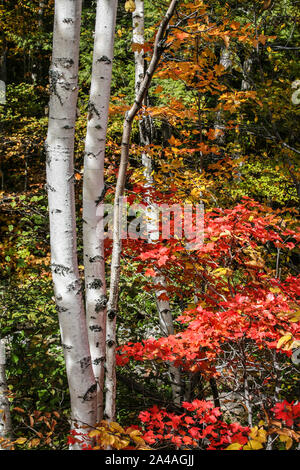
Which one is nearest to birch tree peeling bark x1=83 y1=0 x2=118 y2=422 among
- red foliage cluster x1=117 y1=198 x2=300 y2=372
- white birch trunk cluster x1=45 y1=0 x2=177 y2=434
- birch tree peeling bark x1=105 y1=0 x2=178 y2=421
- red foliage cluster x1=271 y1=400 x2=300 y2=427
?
white birch trunk cluster x1=45 y1=0 x2=177 y2=434

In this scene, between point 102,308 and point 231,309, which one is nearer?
point 102,308

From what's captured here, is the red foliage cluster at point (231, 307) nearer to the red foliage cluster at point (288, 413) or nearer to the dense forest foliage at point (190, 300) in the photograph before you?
the dense forest foliage at point (190, 300)

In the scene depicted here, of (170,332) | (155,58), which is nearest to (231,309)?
(155,58)

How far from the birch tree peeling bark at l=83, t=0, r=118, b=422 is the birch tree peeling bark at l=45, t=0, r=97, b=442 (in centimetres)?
14

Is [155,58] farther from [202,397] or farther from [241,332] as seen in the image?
[202,397]

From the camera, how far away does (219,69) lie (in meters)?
3.27

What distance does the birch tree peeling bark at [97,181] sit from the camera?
76.8 inches

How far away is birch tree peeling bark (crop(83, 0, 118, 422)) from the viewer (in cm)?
195

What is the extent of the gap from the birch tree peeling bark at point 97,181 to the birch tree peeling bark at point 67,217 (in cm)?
14

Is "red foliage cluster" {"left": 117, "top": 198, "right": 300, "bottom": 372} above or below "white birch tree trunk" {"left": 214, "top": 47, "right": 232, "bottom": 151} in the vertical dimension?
below

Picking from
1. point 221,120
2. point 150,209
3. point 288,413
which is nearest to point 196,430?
point 288,413

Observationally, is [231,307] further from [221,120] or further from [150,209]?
[221,120]

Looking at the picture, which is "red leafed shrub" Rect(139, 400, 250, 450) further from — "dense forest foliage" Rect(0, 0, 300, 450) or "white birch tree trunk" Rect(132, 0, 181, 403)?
"white birch tree trunk" Rect(132, 0, 181, 403)
